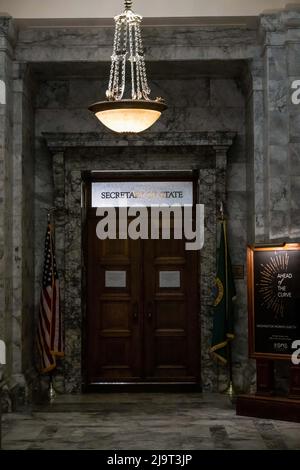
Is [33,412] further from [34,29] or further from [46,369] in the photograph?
[34,29]

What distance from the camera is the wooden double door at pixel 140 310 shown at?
1045 cm

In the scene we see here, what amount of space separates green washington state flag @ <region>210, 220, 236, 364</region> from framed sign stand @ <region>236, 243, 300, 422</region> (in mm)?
917

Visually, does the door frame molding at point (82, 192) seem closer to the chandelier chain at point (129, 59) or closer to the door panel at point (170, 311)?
the door panel at point (170, 311)

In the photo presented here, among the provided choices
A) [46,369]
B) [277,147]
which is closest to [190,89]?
[277,147]

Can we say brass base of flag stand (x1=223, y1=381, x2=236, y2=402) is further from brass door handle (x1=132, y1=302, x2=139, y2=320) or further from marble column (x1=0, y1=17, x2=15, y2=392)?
marble column (x1=0, y1=17, x2=15, y2=392)

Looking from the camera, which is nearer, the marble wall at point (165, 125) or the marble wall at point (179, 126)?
the marble wall at point (165, 125)

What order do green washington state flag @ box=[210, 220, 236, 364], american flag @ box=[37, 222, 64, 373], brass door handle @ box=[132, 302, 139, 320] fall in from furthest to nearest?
brass door handle @ box=[132, 302, 139, 320] → american flag @ box=[37, 222, 64, 373] → green washington state flag @ box=[210, 220, 236, 364]

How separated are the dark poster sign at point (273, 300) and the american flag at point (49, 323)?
2415 millimetres

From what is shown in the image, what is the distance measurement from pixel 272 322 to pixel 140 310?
7.49ft


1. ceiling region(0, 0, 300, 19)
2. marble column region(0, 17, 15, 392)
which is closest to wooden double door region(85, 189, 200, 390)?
marble column region(0, 17, 15, 392)

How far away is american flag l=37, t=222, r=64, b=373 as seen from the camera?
985cm

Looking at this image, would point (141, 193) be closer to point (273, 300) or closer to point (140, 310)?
point (140, 310)

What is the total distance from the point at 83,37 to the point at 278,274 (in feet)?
11.2

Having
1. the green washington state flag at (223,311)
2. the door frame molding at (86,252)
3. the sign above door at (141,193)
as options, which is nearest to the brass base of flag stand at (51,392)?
the door frame molding at (86,252)
